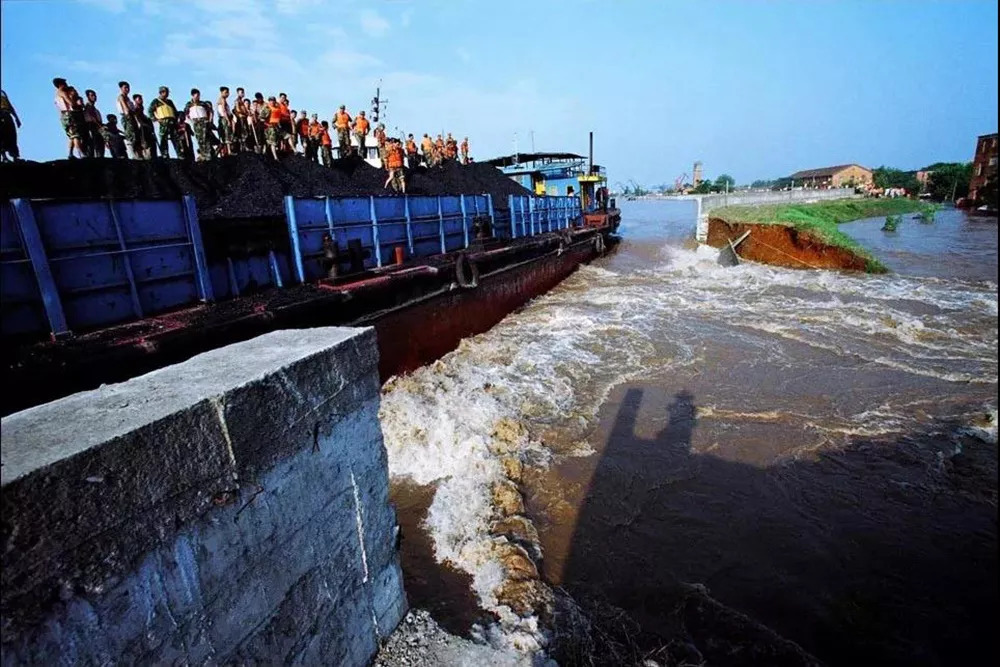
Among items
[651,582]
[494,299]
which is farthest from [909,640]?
[494,299]

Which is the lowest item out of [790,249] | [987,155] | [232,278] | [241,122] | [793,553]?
[793,553]

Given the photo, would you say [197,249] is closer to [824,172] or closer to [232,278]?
[232,278]

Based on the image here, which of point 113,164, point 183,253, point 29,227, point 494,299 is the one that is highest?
point 113,164

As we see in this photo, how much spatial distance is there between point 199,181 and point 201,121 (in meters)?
Result: 3.09

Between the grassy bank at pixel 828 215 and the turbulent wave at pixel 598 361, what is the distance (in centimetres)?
265

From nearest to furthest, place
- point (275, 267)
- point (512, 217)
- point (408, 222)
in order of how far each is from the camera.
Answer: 1. point (275, 267)
2. point (408, 222)
3. point (512, 217)

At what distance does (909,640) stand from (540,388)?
503 centimetres

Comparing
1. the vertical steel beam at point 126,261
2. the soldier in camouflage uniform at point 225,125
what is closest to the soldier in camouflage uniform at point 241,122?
the soldier in camouflage uniform at point 225,125

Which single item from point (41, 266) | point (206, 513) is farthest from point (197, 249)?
point (206, 513)

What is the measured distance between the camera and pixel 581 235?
802 inches

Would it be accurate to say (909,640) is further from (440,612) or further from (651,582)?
(440,612)

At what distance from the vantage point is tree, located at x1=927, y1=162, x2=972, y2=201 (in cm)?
3166

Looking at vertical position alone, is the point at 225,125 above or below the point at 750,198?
above

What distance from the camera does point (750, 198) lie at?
37125mm
